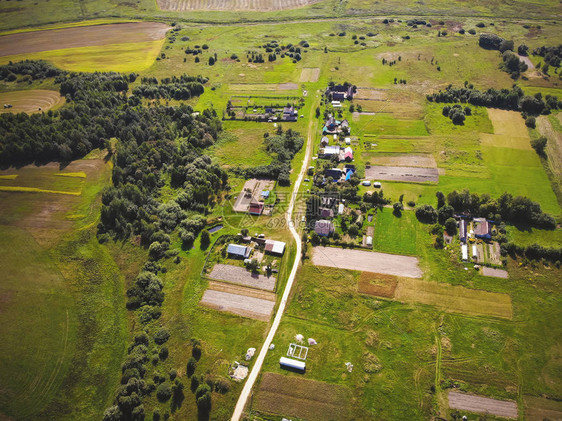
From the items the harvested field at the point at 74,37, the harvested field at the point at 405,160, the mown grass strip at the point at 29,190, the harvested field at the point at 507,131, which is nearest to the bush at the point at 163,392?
the mown grass strip at the point at 29,190

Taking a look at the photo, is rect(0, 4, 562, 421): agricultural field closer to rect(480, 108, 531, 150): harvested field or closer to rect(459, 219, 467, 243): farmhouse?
rect(480, 108, 531, 150): harvested field

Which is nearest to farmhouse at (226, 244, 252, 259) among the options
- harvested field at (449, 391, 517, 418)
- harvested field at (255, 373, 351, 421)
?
harvested field at (255, 373, 351, 421)

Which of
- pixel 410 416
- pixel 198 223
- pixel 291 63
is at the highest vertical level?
pixel 291 63

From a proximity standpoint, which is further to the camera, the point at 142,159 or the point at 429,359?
the point at 142,159

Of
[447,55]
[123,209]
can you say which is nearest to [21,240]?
[123,209]

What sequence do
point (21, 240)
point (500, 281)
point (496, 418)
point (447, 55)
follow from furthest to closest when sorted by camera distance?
1. point (447, 55)
2. point (21, 240)
3. point (500, 281)
4. point (496, 418)

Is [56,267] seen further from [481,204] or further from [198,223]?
[481,204]

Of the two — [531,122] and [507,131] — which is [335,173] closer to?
[507,131]
